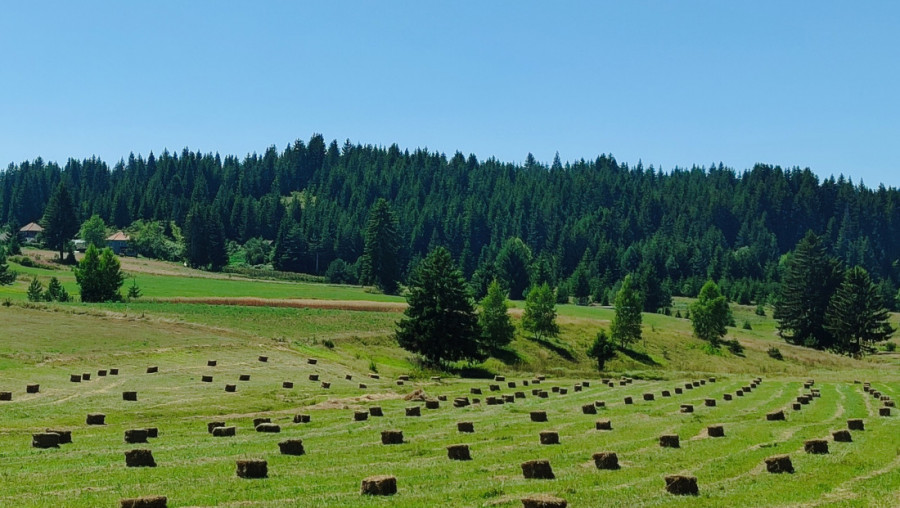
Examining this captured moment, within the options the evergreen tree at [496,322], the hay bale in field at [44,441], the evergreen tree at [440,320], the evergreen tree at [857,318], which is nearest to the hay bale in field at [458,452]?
the hay bale in field at [44,441]

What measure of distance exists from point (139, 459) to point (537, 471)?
9351 mm

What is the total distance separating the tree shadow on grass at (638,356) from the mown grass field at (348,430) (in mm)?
20707

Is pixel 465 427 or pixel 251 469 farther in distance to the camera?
pixel 465 427

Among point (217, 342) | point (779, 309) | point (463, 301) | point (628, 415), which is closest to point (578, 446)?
point (628, 415)

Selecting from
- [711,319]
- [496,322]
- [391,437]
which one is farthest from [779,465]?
[711,319]

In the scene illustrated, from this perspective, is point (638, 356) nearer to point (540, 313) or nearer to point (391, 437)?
point (540, 313)

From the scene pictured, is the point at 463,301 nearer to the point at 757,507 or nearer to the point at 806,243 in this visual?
the point at 757,507

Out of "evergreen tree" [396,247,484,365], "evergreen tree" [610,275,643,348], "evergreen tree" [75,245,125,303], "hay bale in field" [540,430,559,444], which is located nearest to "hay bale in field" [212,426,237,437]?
"hay bale in field" [540,430,559,444]

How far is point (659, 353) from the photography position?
109 m

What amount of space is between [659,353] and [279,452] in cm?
8885

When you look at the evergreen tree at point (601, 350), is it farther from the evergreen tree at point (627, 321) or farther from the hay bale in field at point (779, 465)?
the hay bale in field at point (779, 465)

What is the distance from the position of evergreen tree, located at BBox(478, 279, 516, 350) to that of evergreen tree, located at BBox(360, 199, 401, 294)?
66962 mm

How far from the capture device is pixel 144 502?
53.7ft

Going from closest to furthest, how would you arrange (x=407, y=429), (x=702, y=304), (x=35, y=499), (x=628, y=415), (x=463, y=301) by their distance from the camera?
1. (x=35, y=499)
2. (x=407, y=429)
3. (x=628, y=415)
4. (x=463, y=301)
5. (x=702, y=304)
